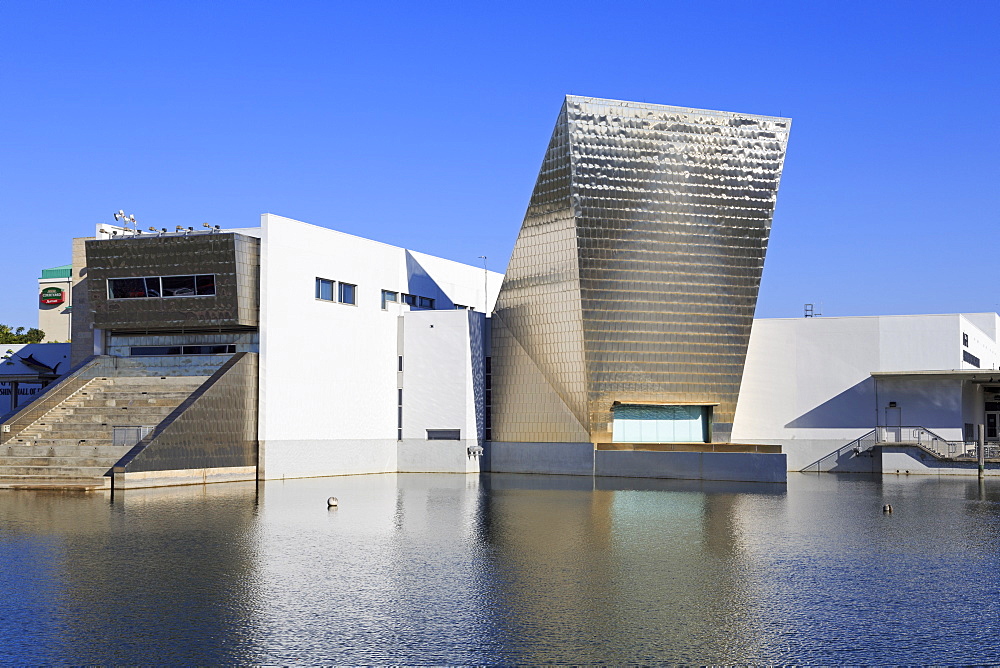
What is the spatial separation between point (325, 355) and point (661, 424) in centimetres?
1362

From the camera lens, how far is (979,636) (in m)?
10.6

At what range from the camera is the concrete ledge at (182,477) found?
28.9m

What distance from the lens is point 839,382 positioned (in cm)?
4172

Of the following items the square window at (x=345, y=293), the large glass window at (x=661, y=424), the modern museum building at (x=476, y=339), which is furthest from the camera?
the large glass window at (x=661, y=424)

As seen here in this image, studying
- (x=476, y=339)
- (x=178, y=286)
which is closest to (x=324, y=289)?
(x=178, y=286)

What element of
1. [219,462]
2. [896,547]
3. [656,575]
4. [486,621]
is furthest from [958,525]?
[219,462]

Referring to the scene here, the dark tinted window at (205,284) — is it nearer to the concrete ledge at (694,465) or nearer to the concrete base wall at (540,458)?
the concrete base wall at (540,458)

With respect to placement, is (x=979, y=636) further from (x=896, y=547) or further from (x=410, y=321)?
(x=410, y=321)

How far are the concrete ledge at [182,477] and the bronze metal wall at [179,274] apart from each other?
511 centimetres

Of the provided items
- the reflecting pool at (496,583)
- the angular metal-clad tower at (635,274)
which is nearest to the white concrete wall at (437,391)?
the angular metal-clad tower at (635,274)

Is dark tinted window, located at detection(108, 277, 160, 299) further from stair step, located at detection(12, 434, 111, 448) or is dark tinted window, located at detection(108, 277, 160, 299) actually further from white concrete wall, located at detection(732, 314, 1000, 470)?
white concrete wall, located at detection(732, 314, 1000, 470)

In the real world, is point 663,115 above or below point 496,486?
above

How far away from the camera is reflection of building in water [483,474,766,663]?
33.4ft

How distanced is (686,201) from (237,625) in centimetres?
2833
